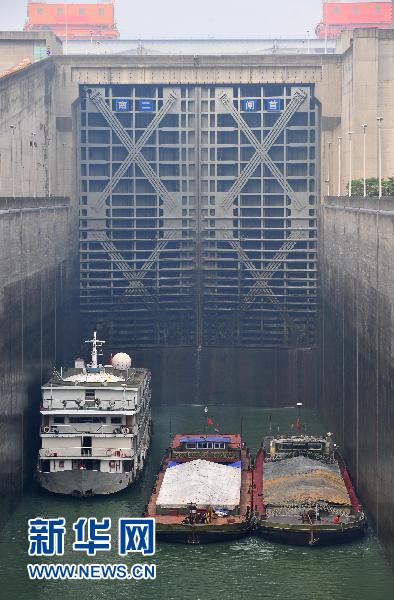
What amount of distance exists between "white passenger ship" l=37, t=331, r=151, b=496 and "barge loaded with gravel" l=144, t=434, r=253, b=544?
217 cm

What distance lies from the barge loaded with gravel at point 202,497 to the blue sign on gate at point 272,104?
26.7 metres

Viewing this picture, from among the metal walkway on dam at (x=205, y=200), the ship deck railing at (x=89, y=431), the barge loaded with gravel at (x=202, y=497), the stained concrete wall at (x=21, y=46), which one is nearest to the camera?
the barge loaded with gravel at (x=202, y=497)

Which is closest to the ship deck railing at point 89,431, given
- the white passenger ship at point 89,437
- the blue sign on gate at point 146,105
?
the white passenger ship at point 89,437

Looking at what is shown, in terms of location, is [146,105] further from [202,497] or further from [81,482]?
[202,497]

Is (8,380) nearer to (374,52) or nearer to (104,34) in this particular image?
(374,52)

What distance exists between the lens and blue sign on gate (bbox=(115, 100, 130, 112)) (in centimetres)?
8162

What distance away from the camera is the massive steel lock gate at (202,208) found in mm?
81750

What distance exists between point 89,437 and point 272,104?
30.6 m

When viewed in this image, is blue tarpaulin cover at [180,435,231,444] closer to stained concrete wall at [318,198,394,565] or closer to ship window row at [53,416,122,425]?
stained concrete wall at [318,198,394,565]

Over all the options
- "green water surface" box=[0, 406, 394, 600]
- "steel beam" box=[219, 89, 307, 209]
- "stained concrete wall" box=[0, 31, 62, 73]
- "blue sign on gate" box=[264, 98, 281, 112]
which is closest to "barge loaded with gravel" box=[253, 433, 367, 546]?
"green water surface" box=[0, 406, 394, 600]

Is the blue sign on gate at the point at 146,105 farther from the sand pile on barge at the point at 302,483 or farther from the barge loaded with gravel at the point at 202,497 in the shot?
the sand pile on barge at the point at 302,483

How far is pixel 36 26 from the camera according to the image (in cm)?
15075

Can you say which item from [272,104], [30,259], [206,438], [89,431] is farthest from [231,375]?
[89,431]

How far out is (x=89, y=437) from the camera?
196ft
